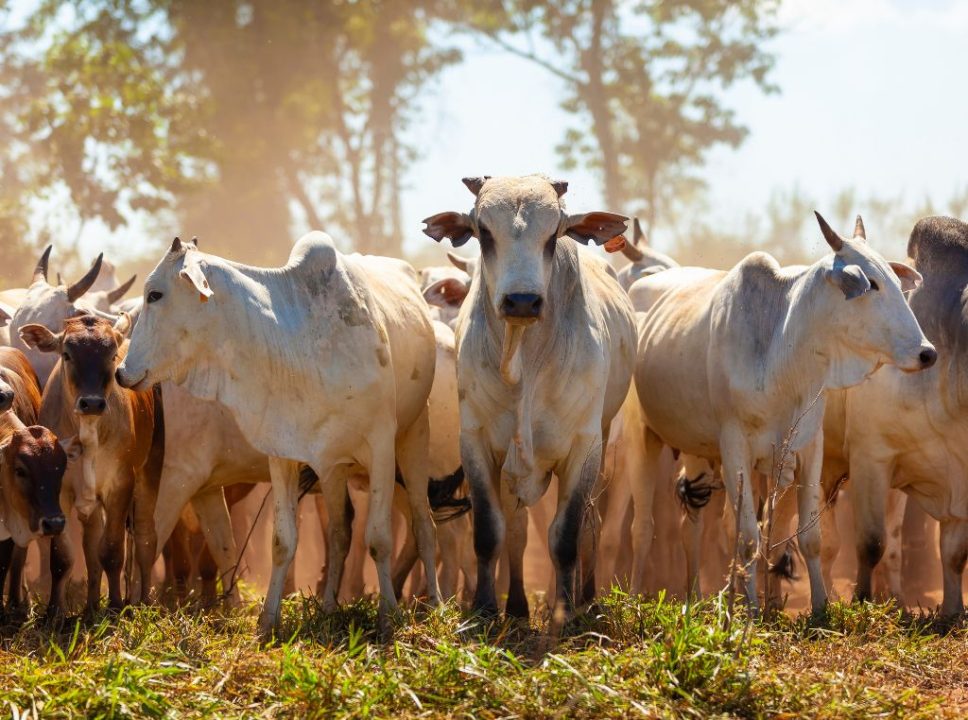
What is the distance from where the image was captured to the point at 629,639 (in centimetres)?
530

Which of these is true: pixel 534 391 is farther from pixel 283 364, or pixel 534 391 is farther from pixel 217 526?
pixel 217 526

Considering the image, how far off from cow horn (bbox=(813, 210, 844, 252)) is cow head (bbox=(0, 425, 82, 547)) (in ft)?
11.3

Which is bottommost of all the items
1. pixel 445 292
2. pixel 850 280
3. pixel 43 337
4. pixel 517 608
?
pixel 517 608

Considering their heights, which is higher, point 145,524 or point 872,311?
point 872,311

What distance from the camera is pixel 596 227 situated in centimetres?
605

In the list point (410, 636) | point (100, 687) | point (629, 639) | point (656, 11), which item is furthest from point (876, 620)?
point (656, 11)

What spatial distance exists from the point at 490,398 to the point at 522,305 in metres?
0.77

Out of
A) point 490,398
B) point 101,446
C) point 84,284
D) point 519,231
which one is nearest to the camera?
point 519,231

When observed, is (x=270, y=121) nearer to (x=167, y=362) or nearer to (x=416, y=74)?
(x=416, y=74)

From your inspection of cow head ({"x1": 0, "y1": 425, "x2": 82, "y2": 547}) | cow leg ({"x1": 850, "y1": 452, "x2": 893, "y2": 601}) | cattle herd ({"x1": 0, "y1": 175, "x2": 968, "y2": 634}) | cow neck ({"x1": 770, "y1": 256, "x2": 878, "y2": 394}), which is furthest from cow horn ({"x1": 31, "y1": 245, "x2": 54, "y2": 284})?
cow leg ({"x1": 850, "y1": 452, "x2": 893, "y2": 601})

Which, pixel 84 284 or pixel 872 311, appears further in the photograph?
pixel 84 284

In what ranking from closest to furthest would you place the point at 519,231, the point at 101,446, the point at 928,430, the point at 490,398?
1. the point at 519,231
2. the point at 490,398
3. the point at 101,446
4. the point at 928,430

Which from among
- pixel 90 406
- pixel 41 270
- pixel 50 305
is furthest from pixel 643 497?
pixel 41 270

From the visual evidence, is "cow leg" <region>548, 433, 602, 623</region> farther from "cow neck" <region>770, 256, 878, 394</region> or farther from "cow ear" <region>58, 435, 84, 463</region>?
"cow ear" <region>58, 435, 84, 463</region>
